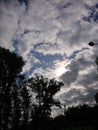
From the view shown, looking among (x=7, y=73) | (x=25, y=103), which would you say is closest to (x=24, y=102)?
(x=25, y=103)

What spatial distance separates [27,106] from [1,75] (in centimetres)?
2621

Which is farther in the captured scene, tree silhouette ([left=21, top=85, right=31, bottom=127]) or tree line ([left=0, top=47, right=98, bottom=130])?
tree silhouette ([left=21, top=85, right=31, bottom=127])

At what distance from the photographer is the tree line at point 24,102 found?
3600 centimetres

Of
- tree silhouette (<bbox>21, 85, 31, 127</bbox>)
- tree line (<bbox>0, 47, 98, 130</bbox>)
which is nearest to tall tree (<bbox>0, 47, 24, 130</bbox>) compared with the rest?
tree line (<bbox>0, 47, 98, 130</bbox>)

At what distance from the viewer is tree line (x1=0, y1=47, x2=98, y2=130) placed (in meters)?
36.0

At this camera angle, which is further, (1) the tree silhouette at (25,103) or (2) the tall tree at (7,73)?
(1) the tree silhouette at (25,103)

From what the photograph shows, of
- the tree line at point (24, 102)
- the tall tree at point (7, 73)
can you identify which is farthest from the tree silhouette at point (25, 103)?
the tall tree at point (7, 73)

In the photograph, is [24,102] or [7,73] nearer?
[7,73]

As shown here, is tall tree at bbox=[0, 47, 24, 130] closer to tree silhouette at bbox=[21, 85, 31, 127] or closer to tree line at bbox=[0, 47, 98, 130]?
tree line at bbox=[0, 47, 98, 130]

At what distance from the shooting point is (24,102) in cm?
5894

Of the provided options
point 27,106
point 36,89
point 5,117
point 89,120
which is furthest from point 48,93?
point 5,117

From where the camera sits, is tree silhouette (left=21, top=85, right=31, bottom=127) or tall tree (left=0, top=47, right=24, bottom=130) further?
tree silhouette (left=21, top=85, right=31, bottom=127)

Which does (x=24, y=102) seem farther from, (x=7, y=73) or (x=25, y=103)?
(x=7, y=73)

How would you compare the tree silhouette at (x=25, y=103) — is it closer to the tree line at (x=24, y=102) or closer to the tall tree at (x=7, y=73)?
the tree line at (x=24, y=102)
